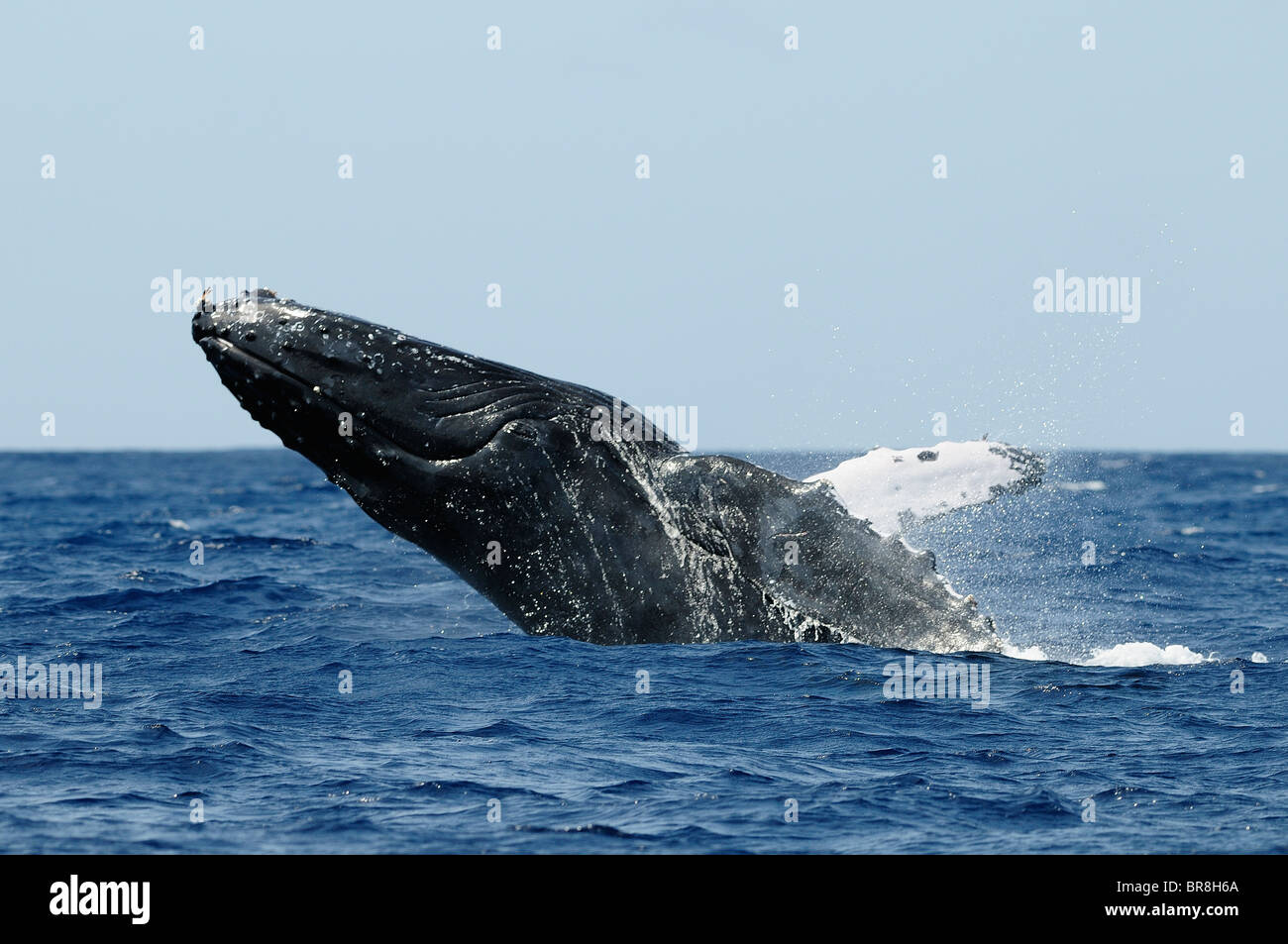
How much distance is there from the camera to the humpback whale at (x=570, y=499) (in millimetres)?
10414

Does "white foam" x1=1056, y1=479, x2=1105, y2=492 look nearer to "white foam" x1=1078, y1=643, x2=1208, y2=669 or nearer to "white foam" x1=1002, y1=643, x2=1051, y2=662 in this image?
"white foam" x1=1078, y1=643, x2=1208, y2=669

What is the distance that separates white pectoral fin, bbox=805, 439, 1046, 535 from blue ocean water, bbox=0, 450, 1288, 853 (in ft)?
2.38

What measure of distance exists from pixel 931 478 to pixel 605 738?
3.45 m

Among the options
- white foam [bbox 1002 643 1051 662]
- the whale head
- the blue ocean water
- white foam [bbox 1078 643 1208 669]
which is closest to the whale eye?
the whale head

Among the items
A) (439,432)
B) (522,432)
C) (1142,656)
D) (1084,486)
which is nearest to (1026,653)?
(1142,656)

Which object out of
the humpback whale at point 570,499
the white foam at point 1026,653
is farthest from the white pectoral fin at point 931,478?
the white foam at point 1026,653

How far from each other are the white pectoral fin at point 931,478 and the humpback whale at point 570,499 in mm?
676

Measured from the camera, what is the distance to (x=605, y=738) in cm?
954

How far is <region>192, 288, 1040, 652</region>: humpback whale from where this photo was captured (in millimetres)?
10414

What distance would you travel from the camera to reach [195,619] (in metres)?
15.6

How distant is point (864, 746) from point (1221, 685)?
12.5 feet

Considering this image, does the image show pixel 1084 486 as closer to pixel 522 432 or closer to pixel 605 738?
pixel 522 432

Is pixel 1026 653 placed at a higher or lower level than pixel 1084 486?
lower
